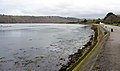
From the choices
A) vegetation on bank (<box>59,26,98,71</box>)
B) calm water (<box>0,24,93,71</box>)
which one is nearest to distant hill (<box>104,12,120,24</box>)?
calm water (<box>0,24,93,71</box>)

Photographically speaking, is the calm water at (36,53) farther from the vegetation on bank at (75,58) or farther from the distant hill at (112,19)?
the distant hill at (112,19)

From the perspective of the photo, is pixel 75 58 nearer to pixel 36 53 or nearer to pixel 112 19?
pixel 36 53

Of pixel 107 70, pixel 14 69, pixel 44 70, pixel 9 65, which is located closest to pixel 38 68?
pixel 44 70

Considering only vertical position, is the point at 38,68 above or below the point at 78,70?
below

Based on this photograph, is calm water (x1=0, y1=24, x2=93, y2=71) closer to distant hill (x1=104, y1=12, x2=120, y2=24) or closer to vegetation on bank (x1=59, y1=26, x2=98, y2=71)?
vegetation on bank (x1=59, y1=26, x2=98, y2=71)

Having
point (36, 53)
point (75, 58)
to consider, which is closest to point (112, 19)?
point (36, 53)

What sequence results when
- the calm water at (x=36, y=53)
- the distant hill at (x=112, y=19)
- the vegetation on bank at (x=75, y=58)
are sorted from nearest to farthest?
the vegetation on bank at (x=75, y=58), the calm water at (x=36, y=53), the distant hill at (x=112, y=19)

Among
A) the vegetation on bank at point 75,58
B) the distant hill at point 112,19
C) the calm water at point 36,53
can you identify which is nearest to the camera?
the vegetation on bank at point 75,58

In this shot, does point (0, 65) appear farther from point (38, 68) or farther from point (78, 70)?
point (78, 70)

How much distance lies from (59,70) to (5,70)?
15.5 feet

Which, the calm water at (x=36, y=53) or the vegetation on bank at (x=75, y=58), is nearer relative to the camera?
the vegetation on bank at (x=75, y=58)

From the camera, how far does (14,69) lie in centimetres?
1708

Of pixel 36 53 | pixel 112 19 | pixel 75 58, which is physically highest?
pixel 112 19

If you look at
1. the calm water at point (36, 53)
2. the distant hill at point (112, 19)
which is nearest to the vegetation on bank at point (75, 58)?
the calm water at point (36, 53)
